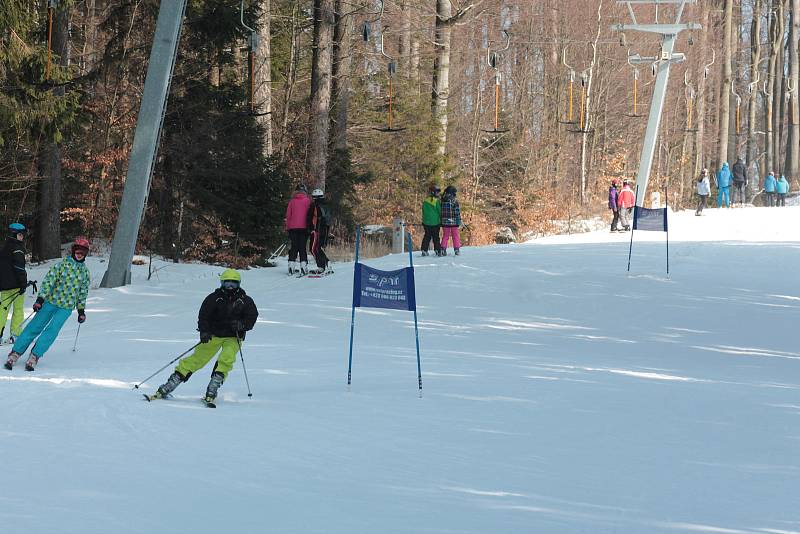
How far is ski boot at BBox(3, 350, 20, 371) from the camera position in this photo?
12.5 meters

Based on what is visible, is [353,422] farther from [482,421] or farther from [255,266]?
[255,266]

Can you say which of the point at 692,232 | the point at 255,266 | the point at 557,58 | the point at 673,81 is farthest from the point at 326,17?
the point at 673,81

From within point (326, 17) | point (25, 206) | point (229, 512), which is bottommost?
point (229, 512)

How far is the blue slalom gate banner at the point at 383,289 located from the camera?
39.7 feet

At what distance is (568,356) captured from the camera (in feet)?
49.2

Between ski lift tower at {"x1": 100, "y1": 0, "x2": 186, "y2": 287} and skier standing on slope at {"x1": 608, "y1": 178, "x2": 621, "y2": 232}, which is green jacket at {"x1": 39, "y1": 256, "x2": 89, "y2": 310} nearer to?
ski lift tower at {"x1": 100, "y1": 0, "x2": 186, "y2": 287}

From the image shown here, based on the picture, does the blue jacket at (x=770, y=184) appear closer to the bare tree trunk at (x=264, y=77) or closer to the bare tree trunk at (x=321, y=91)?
the bare tree trunk at (x=321, y=91)

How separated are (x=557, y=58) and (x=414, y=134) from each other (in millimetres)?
15323

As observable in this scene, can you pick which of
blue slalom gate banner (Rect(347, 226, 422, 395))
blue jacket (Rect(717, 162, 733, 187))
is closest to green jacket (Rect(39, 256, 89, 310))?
blue slalom gate banner (Rect(347, 226, 422, 395))

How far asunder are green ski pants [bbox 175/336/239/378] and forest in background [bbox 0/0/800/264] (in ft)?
31.7

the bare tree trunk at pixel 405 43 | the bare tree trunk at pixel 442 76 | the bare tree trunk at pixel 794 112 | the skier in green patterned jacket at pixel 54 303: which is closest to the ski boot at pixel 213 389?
the skier in green patterned jacket at pixel 54 303

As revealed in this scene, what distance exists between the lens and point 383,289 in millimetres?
12242

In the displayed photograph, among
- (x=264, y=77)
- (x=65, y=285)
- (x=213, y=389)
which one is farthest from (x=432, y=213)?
(x=213, y=389)

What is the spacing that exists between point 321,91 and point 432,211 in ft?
21.8
